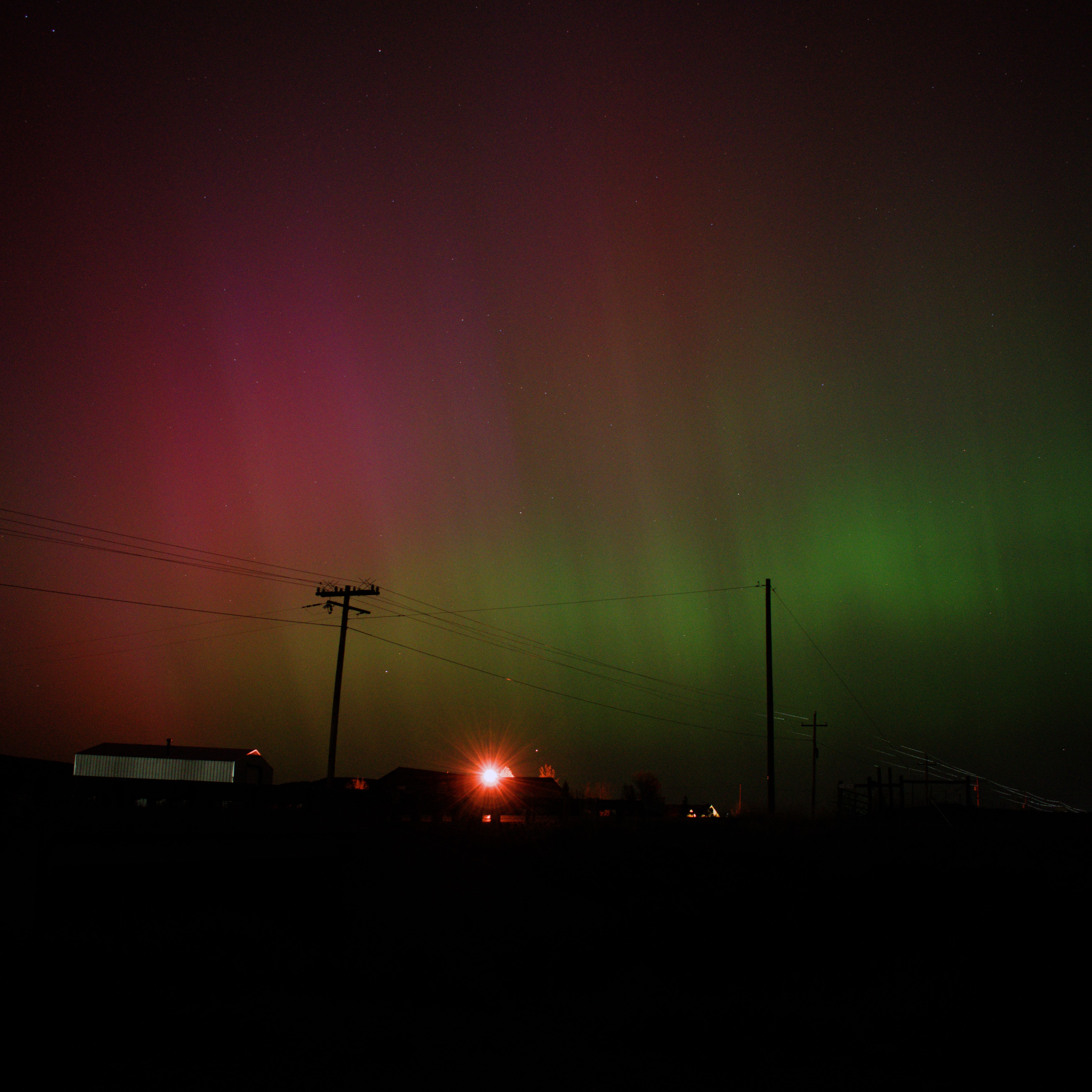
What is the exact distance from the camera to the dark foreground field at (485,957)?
6555mm

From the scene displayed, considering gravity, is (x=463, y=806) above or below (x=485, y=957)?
above

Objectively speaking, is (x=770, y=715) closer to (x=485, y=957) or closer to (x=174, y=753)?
(x=485, y=957)

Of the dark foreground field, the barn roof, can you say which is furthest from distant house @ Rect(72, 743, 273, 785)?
the dark foreground field

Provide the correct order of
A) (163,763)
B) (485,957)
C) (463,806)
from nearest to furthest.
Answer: (485,957) < (463,806) < (163,763)

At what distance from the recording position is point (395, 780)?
79.3 metres

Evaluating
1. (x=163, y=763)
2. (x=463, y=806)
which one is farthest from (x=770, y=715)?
(x=163, y=763)

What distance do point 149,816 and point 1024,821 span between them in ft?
116

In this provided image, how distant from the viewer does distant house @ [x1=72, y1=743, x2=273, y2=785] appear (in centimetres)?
7175

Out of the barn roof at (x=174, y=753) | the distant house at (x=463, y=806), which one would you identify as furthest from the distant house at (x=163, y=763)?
the distant house at (x=463, y=806)

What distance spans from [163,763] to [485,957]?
238 ft

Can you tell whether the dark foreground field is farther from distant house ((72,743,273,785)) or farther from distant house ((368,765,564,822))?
distant house ((72,743,273,785))

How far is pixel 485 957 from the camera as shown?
9070 millimetres

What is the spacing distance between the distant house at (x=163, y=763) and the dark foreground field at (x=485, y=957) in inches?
2605

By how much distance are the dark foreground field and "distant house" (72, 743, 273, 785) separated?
217ft
